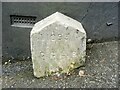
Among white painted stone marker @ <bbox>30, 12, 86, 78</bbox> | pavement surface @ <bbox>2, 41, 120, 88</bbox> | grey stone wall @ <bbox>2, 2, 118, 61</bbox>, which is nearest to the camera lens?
pavement surface @ <bbox>2, 41, 120, 88</bbox>

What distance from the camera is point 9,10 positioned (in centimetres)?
618

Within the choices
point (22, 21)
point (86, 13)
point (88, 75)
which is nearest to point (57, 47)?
point (88, 75)

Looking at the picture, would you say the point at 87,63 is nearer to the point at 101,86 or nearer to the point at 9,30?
the point at 101,86

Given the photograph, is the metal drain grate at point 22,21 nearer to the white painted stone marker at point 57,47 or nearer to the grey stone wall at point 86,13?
the grey stone wall at point 86,13

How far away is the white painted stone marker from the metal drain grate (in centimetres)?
105

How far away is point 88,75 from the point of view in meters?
4.92

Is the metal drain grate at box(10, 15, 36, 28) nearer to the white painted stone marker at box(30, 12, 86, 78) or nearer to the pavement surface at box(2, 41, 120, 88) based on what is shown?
A: the pavement surface at box(2, 41, 120, 88)

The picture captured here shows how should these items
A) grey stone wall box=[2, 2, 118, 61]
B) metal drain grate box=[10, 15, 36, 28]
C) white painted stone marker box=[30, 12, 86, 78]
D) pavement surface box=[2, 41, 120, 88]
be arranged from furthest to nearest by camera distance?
metal drain grate box=[10, 15, 36, 28] < grey stone wall box=[2, 2, 118, 61] < white painted stone marker box=[30, 12, 86, 78] < pavement surface box=[2, 41, 120, 88]

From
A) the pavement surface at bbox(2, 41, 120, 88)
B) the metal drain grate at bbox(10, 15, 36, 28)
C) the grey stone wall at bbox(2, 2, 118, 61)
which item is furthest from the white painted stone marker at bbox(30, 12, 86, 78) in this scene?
the metal drain grate at bbox(10, 15, 36, 28)

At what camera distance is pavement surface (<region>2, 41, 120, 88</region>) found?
476 cm

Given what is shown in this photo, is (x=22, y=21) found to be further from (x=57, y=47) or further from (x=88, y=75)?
(x=88, y=75)

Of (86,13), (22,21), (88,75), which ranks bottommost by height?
(88,75)

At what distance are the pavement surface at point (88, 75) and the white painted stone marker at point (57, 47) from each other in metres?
0.14

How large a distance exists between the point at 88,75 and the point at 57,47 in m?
0.66
